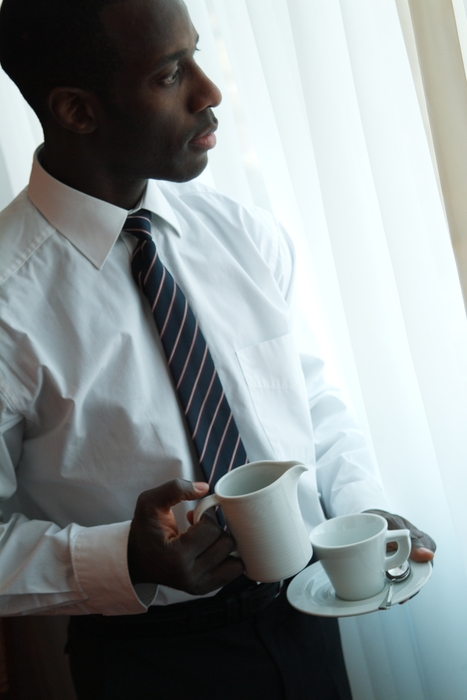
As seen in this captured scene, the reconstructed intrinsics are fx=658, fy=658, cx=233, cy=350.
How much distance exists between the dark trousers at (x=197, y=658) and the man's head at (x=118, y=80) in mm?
726

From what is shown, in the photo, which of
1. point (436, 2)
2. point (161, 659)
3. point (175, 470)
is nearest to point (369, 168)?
point (436, 2)

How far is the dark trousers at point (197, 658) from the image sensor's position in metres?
1.05

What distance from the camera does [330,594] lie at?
96cm

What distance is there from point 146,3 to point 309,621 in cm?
105

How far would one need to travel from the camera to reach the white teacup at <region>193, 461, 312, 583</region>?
83 centimetres

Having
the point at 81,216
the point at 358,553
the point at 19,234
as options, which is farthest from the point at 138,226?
the point at 358,553

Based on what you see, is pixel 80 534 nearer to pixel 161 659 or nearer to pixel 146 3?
pixel 161 659

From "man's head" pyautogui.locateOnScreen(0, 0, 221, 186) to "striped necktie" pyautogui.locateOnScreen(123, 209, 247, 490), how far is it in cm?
14

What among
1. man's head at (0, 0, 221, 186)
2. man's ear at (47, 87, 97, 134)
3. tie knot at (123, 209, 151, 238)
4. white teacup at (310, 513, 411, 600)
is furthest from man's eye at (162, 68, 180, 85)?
white teacup at (310, 513, 411, 600)

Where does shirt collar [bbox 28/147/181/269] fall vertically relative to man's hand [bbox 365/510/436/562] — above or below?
above

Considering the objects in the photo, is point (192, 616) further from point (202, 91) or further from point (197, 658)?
point (202, 91)

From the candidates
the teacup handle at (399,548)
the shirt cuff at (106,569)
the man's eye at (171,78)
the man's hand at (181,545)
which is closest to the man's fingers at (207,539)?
the man's hand at (181,545)

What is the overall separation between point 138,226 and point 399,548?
2.12 ft

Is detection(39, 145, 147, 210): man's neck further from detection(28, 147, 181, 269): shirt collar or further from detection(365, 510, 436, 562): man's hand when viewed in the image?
detection(365, 510, 436, 562): man's hand
